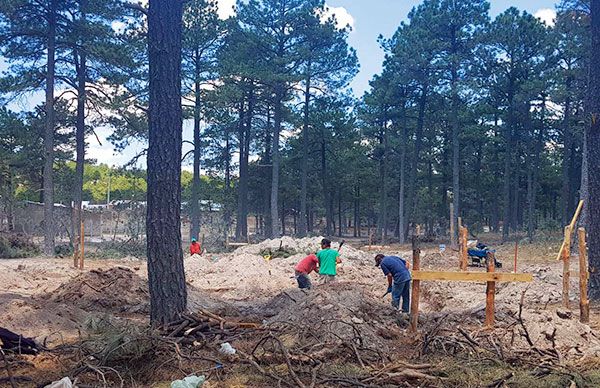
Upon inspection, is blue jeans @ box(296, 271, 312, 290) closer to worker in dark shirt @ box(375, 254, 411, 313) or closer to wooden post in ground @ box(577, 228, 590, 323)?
worker in dark shirt @ box(375, 254, 411, 313)

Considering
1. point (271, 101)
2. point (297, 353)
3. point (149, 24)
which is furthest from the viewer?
point (271, 101)

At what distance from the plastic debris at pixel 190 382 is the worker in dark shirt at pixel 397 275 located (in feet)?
17.3

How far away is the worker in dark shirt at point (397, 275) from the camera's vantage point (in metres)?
10.2

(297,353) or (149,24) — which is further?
(149,24)

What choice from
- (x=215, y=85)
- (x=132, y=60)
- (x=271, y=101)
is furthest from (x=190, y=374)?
(x=271, y=101)

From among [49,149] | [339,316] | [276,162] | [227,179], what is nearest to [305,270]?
[339,316]

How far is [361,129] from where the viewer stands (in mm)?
40719

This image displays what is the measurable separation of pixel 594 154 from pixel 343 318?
6531 mm

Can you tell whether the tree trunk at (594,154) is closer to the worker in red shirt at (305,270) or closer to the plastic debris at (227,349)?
the worker in red shirt at (305,270)

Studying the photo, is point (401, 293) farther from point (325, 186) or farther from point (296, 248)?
point (325, 186)

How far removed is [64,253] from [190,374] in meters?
20.3

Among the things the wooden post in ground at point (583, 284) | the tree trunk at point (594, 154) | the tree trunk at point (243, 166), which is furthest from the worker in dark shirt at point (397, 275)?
the tree trunk at point (243, 166)

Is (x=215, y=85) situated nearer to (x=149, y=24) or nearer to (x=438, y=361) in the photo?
(x=149, y=24)

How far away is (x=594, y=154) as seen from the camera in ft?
36.4
